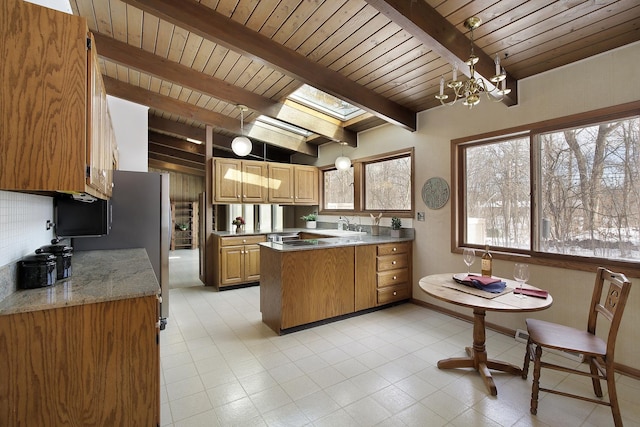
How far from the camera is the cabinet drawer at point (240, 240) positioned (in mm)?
4625

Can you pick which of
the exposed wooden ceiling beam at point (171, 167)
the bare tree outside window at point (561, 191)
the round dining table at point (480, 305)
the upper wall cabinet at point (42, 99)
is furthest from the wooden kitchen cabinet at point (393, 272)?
the exposed wooden ceiling beam at point (171, 167)

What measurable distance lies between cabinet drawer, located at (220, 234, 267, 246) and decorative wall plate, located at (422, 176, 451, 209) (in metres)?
2.63

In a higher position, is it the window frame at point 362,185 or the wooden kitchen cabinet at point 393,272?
the window frame at point 362,185

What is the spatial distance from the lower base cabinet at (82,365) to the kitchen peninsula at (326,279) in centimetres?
157

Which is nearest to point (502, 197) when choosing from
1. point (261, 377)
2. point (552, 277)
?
point (552, 277)

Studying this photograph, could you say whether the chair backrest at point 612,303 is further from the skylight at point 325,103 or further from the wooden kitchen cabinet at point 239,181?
the wooden kitchen cabinet at point 239,181

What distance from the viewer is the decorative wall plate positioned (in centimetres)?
358

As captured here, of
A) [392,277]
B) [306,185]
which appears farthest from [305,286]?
[306,185]

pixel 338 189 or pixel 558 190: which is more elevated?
pixel 338 189

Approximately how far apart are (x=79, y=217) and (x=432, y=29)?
324 cm

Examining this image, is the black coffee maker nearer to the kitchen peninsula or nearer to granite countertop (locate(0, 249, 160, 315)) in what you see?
granite countertop (locate(0, 249, 160, 315))

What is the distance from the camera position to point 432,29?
6.89 feet

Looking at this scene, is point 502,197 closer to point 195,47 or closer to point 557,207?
point 557,207

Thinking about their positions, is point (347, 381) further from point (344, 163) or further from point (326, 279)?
point (344, 163)
